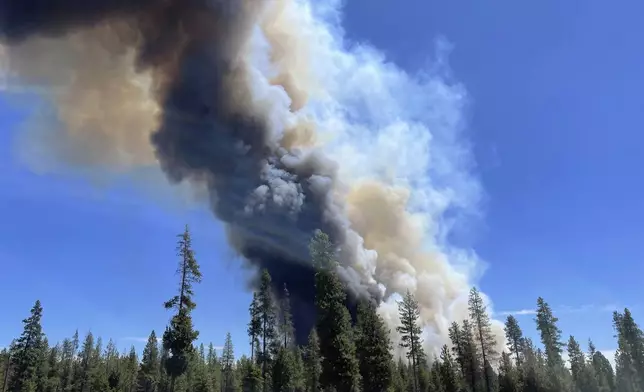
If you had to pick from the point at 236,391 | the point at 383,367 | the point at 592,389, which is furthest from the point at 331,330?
the point at 236,391

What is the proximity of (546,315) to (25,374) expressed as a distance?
A: 87109mm

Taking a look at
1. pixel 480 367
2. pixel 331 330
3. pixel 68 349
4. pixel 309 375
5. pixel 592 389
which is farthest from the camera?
pixel 68 349

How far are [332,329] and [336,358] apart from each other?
7.33ft

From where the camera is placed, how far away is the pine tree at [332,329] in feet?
119

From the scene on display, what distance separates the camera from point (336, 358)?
3666cm

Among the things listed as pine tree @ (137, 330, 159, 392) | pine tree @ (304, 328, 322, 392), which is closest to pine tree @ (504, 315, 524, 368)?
pine tree @ (304, 328, 322, 392)

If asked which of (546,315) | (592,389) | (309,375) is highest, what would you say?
(546,315)

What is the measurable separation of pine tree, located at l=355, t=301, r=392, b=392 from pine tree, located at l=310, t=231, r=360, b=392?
929 centimetres

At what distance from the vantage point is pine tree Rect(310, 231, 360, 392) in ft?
119

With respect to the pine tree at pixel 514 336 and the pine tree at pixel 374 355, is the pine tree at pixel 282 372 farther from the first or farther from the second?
the pine tree at pixel 514 336

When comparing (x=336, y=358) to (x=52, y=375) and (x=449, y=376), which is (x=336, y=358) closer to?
(x=449, y=376)

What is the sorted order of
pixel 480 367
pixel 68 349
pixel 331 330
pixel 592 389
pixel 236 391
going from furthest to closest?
1. pixel 68 349
2. pixel 236 391
3. pixel 480 367
4. pixel 592 389
5. pixel 331 330

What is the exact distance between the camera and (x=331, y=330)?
37781mm

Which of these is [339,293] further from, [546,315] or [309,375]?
[546,315]
